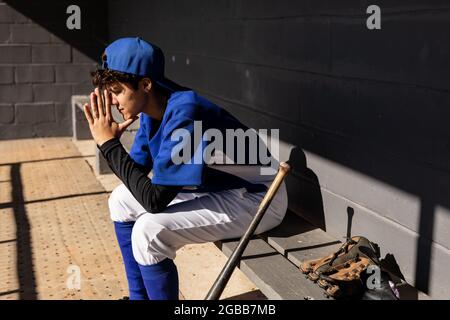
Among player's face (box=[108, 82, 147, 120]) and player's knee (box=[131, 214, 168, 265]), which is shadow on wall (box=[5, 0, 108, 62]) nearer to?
player's face (box=[108, 82, 147, 120])

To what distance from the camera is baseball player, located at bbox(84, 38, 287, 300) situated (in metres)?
2.50

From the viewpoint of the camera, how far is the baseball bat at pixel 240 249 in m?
2.42

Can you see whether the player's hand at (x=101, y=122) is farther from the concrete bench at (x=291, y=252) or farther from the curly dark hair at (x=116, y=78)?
the concrete bench at (x=291, y=252)

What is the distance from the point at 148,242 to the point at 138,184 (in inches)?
9.3

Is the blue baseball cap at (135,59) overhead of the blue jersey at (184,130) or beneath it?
overhead

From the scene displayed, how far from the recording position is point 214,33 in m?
4.57

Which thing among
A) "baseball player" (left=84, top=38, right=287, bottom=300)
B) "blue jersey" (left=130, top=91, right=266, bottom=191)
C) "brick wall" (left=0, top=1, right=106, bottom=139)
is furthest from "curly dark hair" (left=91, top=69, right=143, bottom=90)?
"brick wall" (left=0, top=1, right=106, bottom=139)

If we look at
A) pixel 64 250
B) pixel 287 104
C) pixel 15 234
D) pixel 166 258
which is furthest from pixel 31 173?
pixel 166 258

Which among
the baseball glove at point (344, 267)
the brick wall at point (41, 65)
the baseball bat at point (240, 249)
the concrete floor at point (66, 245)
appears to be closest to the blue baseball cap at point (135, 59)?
the baseball bat at point (240, 249)

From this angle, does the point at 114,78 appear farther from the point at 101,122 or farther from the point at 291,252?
the point at 291,252

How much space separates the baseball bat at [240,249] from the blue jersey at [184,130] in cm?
26

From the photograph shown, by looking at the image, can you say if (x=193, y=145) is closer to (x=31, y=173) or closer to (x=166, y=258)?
(x=166, y=258)

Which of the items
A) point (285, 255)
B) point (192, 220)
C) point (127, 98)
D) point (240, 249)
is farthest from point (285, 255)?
point (127, 98)

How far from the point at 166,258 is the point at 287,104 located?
127 centimetres
